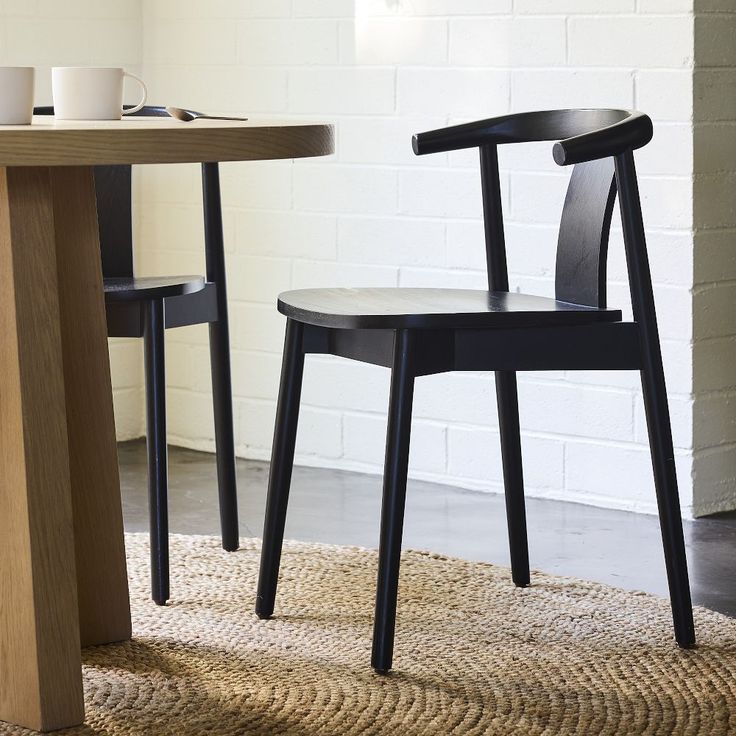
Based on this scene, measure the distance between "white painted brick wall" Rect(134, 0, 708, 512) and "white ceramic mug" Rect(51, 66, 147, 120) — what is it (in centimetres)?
135

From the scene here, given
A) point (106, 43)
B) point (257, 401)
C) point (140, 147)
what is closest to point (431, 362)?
point (140, 147)

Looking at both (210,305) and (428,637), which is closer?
(428,637)

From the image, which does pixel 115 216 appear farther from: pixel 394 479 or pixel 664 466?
pixel 664 466

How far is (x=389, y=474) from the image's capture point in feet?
6.35

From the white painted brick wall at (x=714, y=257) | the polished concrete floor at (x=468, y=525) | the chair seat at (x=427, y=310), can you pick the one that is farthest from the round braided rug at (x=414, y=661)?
the white painted brick wall at (x=714, y=257)

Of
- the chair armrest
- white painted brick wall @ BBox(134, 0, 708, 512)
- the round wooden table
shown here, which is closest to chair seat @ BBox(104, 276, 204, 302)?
the round wooden table

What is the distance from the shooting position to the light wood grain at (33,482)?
1706mm

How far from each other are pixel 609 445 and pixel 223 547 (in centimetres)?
89

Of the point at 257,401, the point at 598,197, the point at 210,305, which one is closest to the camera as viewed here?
the point at 598,197

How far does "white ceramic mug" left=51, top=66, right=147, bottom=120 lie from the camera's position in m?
1.87

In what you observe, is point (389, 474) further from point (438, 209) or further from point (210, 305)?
point (438, 209)

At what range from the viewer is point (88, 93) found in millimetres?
1871

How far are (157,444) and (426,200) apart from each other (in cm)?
112

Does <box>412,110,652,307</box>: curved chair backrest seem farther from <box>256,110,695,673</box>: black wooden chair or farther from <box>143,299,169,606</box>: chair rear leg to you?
<box>143,299,169,606</box>: chair rear leg
